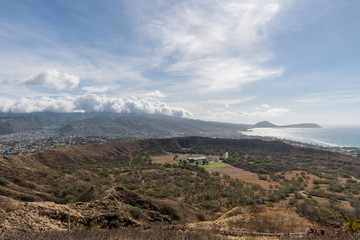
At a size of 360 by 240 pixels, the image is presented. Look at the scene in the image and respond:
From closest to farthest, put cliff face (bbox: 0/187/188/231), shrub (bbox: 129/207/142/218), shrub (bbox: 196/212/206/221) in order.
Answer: cliff face (bbox: 0/187/188/231) → shrub (bbox: 129/207/142/218) → shrub (bbox: 196/212/206/221)

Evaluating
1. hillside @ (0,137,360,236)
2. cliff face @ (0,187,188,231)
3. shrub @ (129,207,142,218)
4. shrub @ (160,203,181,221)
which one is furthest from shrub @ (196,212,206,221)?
shrub @ (129,207,142,218)

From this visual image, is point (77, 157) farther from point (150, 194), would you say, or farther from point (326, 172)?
point (326, 172)

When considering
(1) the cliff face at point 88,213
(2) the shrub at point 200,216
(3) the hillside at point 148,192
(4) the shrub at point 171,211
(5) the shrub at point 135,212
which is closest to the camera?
(1) the cliff face at point 88,213

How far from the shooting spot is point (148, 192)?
34.3m

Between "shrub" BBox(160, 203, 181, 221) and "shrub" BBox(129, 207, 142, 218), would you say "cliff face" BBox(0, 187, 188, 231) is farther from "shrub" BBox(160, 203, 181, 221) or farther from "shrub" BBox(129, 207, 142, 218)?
"shrub" BBox(160, 203, 181, 221)

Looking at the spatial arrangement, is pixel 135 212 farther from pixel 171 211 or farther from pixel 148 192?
pixel 148 192

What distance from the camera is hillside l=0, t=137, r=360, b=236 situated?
1752cm

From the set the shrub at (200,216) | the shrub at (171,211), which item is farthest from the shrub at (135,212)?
the shrub at (200,216)

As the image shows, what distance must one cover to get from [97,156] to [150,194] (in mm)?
47938

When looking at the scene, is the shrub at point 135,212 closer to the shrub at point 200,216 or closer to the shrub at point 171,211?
the shrub at point 171,211

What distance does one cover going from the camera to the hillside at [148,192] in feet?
57.5

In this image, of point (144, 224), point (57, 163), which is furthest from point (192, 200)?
point (57, 163)

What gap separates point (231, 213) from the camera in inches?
870

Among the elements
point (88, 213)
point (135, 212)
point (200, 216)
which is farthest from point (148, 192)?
point (88, 213)
